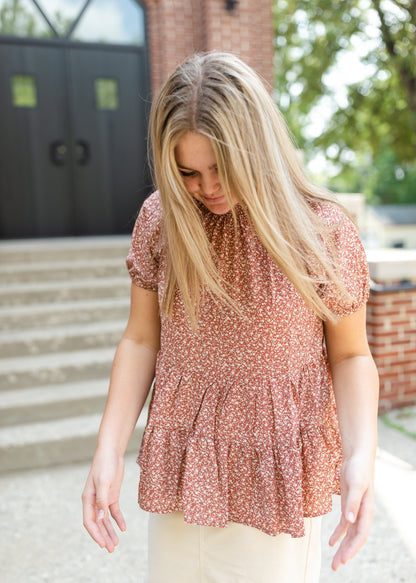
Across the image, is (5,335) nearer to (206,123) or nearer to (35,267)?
(35,267)

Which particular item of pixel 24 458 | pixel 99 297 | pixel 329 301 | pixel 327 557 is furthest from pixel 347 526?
pixel 99 297

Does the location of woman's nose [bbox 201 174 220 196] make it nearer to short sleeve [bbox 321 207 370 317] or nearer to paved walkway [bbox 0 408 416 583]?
short sleeve [bbox 321 207 370 317]

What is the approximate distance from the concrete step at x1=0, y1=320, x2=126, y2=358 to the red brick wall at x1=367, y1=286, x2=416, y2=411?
2123 millimetres

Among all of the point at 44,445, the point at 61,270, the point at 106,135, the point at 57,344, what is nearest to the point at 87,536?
the point at 44,445

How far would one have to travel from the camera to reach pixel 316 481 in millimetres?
1168

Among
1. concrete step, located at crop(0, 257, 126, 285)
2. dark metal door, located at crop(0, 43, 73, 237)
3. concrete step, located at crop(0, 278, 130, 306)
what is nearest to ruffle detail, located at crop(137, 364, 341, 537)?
concrete step, located at crop(0, 278, 130, 306)

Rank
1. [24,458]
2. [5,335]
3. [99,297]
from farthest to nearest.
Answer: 1. [99,297]
2. [5,335]
3. [24,458]

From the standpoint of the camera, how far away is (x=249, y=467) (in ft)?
3.83

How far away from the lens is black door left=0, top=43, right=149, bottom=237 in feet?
22.2

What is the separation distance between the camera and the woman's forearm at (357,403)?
44.1 inches

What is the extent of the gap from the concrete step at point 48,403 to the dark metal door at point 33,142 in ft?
11.5

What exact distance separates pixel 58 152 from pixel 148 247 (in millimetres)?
6182

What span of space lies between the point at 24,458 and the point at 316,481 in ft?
9.39

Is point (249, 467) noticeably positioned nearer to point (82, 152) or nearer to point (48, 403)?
point (48, 403)
